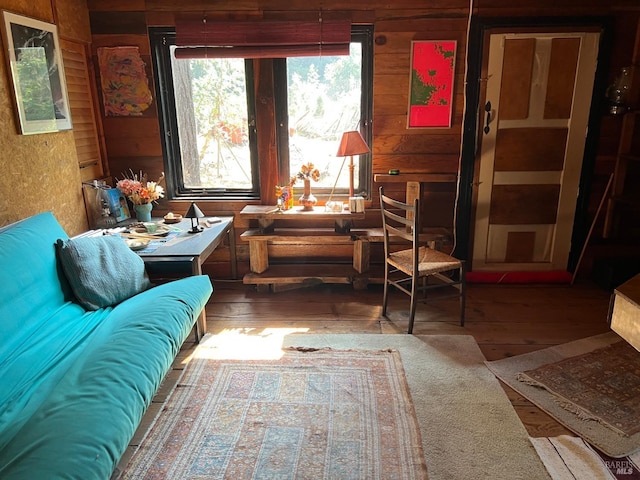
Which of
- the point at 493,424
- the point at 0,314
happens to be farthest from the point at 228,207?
the point at 493,424

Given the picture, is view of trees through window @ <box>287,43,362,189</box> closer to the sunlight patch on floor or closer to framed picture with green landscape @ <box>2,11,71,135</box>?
the sunlight patch on floor

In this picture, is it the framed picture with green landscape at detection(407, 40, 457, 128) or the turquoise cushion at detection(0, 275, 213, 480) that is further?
the framed picture with green landscape at detection(407, 40, 457, 128)

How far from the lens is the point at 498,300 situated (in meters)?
3.27

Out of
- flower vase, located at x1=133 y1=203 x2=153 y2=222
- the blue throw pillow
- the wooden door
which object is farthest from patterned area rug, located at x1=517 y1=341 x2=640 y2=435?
flower vase, located at x1=133 y1=203 x2=153 y2=222

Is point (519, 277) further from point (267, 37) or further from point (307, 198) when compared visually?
point (267, 37)

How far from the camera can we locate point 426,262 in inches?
112

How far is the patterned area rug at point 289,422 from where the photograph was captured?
1.77 meters

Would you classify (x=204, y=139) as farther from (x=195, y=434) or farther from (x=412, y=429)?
(x=412, y=429)

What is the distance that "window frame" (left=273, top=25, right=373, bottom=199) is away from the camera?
10.6 ft

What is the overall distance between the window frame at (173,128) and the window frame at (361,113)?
0.18 metres

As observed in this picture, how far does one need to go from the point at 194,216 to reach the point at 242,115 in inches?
37.3

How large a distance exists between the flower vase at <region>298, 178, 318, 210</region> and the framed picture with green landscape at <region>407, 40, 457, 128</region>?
2.78ft

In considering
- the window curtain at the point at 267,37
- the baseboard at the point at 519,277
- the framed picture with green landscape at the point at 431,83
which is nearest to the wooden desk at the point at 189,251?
the window curtain at the point at 267,37

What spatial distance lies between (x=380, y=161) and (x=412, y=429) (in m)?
2.00
